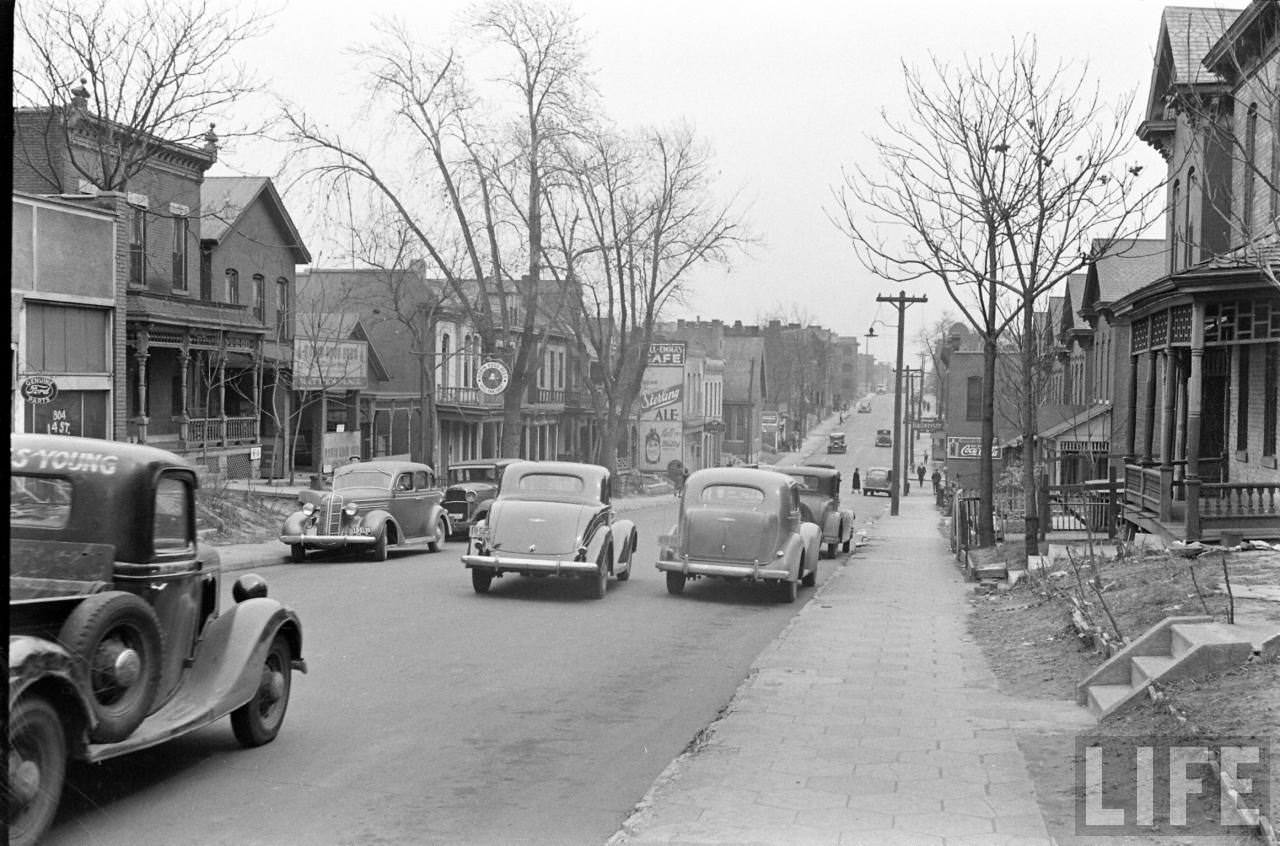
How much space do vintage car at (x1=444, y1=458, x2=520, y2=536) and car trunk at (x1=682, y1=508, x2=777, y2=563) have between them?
30.5 ft

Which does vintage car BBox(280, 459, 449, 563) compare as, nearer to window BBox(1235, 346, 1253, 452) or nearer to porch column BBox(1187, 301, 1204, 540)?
porch column BBox(1187, 301, 1204, 540)

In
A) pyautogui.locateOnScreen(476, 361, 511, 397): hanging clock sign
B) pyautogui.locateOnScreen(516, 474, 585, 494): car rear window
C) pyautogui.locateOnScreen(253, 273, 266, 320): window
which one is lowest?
pyautogui.locateOnScreen(516, 474, 585, 494): car rear window

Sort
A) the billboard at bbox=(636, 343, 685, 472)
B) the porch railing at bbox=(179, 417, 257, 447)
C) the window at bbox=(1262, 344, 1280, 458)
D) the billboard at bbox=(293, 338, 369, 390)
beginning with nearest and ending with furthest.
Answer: the window at bbox=(1262, 344, 1280, 458) < the porch railing at bbox=(179, 417, 257, 447) < the billboard at bbox=(293, 338, 369, 390) < the billboard at bbox=(636, 343, 685, 472)

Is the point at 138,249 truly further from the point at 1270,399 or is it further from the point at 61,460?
the point at 61,460

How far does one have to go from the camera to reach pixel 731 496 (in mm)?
18859

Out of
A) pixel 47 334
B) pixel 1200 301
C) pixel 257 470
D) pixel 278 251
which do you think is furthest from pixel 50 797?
pixel 278 251

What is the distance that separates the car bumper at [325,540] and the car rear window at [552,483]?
4.49m

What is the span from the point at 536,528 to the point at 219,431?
2260 centimetres

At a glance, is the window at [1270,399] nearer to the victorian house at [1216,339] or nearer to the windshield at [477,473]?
the victorian house at [1216,339]

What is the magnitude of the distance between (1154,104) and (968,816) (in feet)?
84.9

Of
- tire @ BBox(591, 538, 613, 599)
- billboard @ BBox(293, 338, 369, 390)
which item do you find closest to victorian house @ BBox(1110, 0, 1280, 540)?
tire @ BBox(591, 538, 613, 599)

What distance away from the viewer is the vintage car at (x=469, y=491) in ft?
92.0

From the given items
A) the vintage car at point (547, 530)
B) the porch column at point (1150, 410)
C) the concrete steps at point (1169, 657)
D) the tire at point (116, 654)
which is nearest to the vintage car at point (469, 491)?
the vintage car at point (547, 530)

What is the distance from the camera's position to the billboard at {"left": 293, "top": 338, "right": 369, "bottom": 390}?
1658 inches
